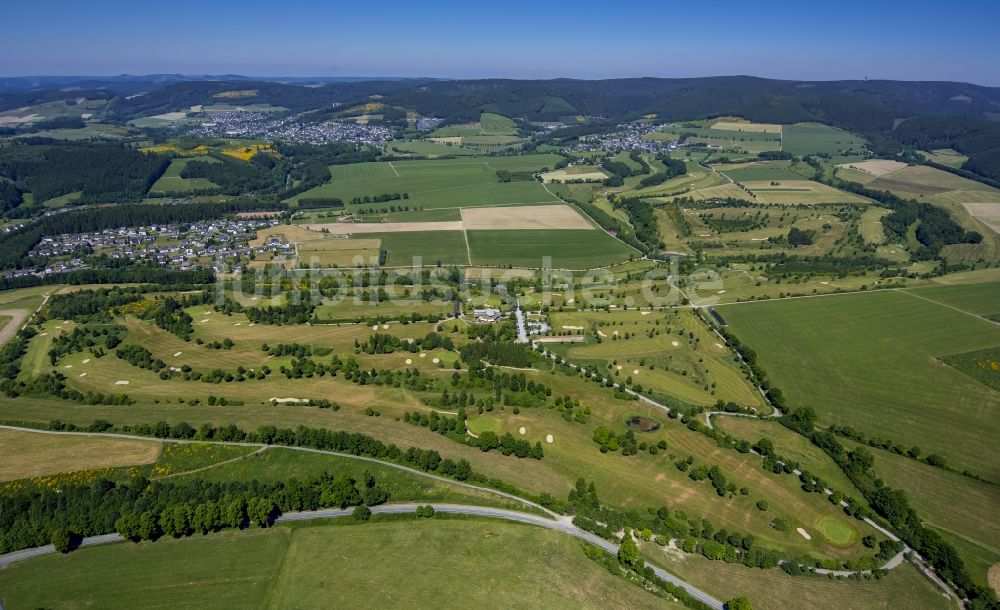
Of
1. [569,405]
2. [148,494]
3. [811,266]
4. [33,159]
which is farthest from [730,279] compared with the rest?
[33,159]

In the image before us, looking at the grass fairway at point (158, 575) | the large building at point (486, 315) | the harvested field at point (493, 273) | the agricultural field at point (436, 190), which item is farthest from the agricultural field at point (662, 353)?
the agricultural field at point (436, 190)

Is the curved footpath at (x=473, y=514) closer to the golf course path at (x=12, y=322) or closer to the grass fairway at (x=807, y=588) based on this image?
the grass fairway at (x=807, y=588)

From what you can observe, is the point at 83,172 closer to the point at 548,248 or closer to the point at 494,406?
the point at 548,248

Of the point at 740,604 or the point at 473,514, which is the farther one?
the point at 473,514

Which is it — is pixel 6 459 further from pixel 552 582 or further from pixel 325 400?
pixel 552 582

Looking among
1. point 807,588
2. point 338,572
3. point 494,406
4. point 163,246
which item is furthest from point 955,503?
point 163,246

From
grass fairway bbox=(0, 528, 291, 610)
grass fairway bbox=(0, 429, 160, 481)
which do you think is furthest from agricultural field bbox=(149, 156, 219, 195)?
grass fairway bbox=(0, 528, 291, 610)

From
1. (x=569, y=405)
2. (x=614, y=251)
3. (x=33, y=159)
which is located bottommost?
(x=569, y=405)
